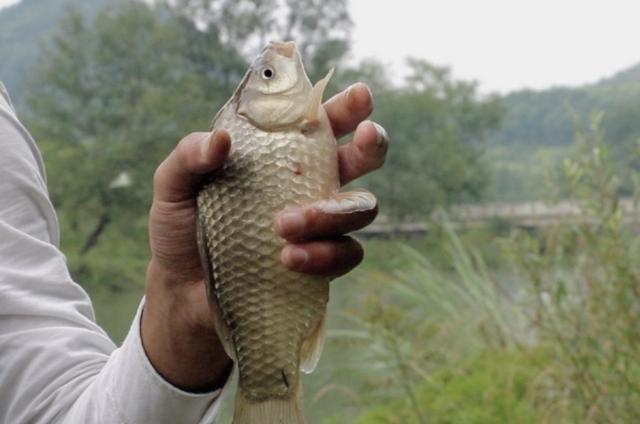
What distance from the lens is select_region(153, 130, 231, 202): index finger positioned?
3.09 feet

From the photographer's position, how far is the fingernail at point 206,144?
940 millimetres

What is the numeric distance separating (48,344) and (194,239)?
41 cm

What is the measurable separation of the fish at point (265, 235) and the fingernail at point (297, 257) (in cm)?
4

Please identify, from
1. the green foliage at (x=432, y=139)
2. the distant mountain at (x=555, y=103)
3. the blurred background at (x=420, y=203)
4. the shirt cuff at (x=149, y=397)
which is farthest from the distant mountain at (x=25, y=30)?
the shirt cuff at (x=149, y=397)

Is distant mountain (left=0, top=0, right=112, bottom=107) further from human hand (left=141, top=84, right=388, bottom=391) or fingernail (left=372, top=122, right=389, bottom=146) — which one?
fingernail (left=372, top=122, right=389, bottom=146)

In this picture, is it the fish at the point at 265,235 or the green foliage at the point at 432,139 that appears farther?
the green foliage at the point at 432,139

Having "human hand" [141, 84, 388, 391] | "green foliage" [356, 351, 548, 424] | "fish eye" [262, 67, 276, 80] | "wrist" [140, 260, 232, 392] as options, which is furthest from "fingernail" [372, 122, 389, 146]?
"green foliage" [356, 351, 548, 424]

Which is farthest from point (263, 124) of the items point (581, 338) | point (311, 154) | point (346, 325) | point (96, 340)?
point (346, 325)

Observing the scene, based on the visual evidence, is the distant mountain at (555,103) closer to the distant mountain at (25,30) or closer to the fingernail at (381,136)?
the fingernail at (381,136)

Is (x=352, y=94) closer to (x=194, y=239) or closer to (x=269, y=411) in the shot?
(x=194, y=239)

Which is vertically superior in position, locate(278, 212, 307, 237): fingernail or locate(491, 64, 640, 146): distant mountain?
locate(278, 212, 307, 237): fingernail

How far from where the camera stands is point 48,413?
1.33m

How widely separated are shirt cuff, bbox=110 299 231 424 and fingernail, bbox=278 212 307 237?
0.35m

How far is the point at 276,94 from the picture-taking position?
0.99 meters
